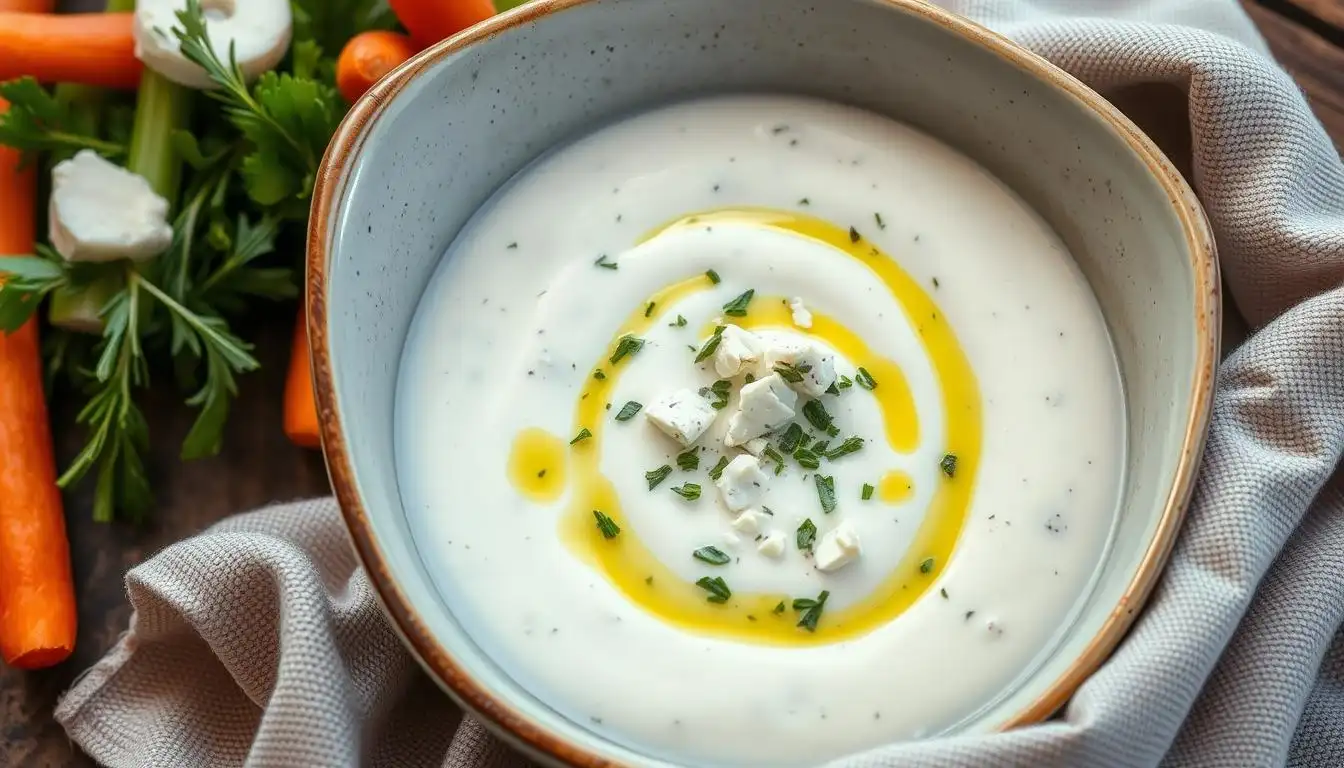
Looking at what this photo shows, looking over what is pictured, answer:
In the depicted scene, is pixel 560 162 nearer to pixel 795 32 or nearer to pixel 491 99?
pixel 491 99

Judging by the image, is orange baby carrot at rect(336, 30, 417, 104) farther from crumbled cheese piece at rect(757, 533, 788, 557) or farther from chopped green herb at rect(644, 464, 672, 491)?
crumbled cheese piece at rect(757, 533, 788, 557)

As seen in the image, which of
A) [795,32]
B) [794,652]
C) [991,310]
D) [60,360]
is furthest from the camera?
[60,360]

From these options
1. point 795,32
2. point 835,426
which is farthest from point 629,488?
point 795,32

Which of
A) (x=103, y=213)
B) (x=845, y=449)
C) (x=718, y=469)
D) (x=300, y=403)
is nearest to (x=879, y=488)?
(x=845, y=449)

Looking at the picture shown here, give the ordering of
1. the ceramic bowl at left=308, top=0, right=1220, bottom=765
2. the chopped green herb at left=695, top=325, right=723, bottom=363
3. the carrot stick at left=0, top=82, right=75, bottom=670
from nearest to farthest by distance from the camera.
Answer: the ceramic bowl at left=308, top=0, right=1220, bottom=765, the chopped green herb at left=695, top=325, right=723, bottom=363, the carrot stick at left=0, top=82, right=75, bottom=670

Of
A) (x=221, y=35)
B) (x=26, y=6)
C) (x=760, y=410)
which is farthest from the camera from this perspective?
(x=26, y=6)

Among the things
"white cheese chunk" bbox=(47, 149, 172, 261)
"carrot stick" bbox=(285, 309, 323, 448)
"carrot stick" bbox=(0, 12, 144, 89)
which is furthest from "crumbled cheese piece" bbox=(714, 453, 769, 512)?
"carrot stick" bbox=(0, 12, 144, 89)

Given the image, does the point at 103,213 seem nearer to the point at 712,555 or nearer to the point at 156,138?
the point at 156,138
